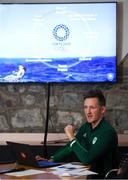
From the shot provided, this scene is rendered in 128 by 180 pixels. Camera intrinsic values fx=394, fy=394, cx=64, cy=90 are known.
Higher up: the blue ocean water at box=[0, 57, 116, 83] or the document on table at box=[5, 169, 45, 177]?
the blue ocean water at box=[0, 57, 116, 83]

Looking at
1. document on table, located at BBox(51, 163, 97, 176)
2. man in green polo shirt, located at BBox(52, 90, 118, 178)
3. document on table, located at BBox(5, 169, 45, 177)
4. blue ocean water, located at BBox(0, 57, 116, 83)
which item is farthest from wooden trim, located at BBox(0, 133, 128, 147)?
document on table, located at BBox(5, 169, 45, 177)

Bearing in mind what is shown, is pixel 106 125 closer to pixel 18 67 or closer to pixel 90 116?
pixel 90 116

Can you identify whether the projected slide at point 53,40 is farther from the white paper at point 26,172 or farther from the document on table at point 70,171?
the white paper at point 26,172

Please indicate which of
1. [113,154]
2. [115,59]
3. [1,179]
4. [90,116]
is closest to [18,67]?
[115,59]

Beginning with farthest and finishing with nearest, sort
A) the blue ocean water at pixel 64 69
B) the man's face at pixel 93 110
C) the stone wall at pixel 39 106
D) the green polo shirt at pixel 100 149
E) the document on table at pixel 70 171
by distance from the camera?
the stone wall at pixel 39 106, the blue ocean water at pixel 64 69, the man's face at pixel 93 110, the green polo shirt at pixel 100 149, the document on table at pixel 70 171

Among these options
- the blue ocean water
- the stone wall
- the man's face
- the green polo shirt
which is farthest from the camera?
the stone wall

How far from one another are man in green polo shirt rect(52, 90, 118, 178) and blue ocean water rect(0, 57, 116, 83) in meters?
1.01

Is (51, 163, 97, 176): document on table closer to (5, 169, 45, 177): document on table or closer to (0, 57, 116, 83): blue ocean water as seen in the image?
(5, 169, 45, 177): document on table

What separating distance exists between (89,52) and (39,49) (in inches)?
23.2

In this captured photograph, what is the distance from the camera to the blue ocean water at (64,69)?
4.58 metres

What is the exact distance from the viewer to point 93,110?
11.5 feet

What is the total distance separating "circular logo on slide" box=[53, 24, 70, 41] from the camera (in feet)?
15.3

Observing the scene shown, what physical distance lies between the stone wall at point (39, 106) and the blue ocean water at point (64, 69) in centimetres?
13

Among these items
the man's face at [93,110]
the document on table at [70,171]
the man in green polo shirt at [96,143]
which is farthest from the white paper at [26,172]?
the man's face at [93,110]
